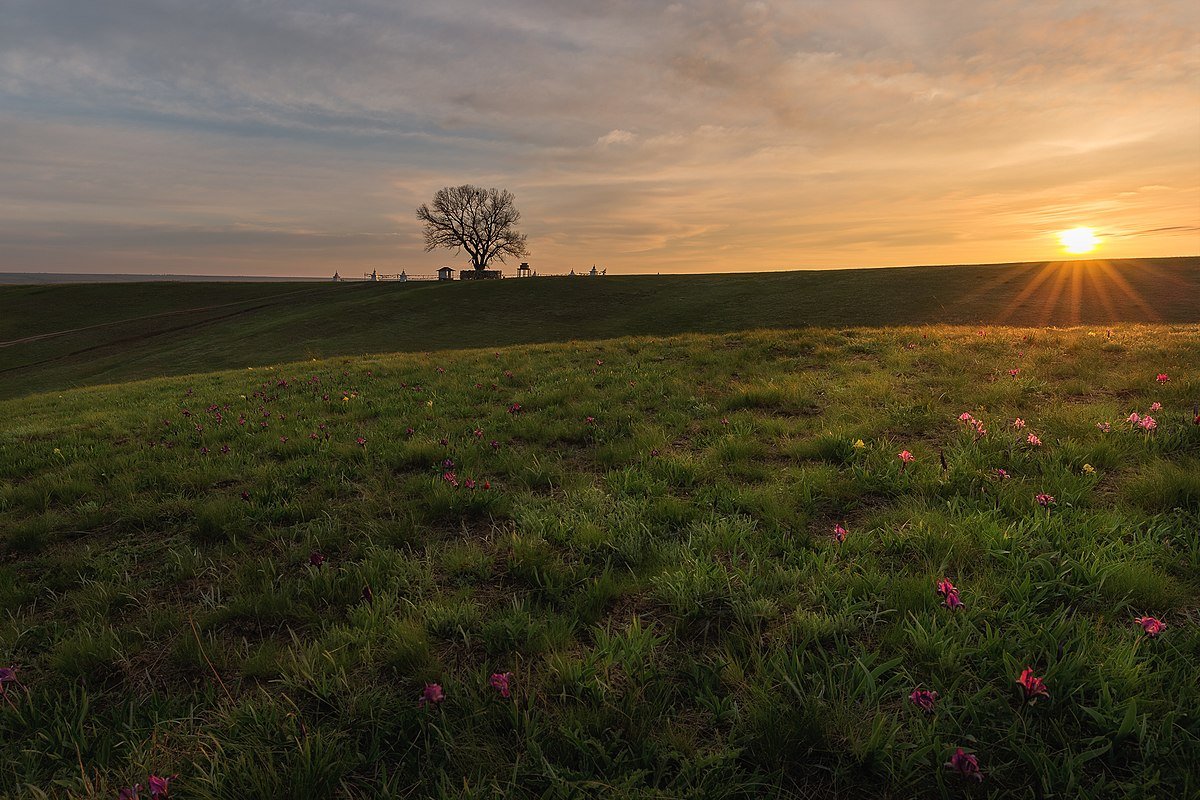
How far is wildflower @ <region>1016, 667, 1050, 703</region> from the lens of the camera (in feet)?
6.77

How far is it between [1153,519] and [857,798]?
10.6ft

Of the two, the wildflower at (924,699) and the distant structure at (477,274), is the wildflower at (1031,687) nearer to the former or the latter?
the wildflower at (924,699)

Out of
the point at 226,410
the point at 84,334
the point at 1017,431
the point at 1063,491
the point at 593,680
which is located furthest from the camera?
the point at 84,334

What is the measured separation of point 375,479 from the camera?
5406 millimetres

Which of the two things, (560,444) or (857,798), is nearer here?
(857,798)

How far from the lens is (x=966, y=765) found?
184 cm

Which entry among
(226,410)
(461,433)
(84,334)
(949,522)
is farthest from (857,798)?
(84,334)

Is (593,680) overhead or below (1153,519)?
below

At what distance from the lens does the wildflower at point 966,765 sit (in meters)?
1.83

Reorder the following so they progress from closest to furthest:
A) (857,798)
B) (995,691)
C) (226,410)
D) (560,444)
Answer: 1. (857,798)
2. (995,691)
3. (560,444)
4. (226,410)

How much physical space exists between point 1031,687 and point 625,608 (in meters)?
1.94

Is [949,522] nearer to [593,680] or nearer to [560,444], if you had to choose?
[593,680]

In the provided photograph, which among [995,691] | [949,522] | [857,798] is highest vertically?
[949,522]

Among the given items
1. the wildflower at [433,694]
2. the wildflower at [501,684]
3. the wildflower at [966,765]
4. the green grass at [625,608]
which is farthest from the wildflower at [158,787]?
the wildflower at [966,765]
